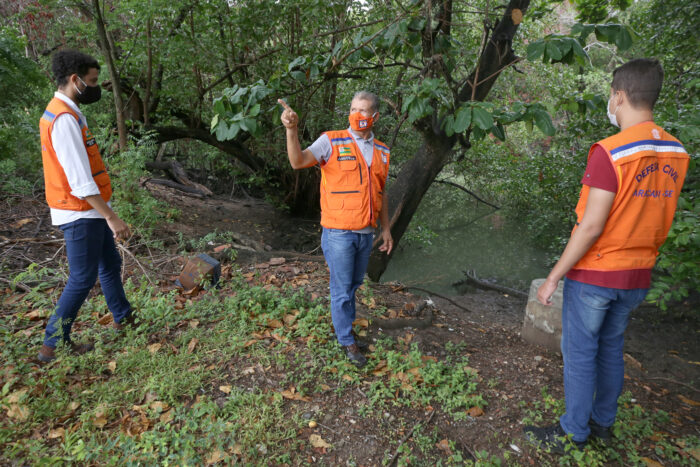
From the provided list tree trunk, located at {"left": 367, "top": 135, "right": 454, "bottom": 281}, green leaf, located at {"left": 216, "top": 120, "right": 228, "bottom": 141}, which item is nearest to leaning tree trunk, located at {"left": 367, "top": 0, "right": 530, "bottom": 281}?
tree trunk, located at {"left": 367, "top": 135, "right": 454, "bottom": 281}

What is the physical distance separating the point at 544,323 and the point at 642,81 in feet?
8.47

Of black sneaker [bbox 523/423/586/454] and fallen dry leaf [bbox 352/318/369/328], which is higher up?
fallen dry leaf [bbox 352/318/369/328]

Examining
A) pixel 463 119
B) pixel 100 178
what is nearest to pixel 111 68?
pixel 100 178

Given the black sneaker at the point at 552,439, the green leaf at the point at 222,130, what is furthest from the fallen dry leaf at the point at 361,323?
the green leaf at the point at 222,130

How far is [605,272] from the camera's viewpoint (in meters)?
2.05

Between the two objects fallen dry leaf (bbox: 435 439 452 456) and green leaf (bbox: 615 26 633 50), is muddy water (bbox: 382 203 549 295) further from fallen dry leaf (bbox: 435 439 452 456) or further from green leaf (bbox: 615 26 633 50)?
fallen dry leaf (bbox: 435 439 452 456)

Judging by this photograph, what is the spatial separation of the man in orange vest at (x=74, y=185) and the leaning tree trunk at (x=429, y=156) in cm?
315

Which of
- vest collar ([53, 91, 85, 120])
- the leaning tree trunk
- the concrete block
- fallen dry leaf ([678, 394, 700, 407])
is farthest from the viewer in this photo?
the leaning tree trunk

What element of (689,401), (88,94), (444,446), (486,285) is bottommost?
(486,285)

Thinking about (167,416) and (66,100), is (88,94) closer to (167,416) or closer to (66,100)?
(66,100)

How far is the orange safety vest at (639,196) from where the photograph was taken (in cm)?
193

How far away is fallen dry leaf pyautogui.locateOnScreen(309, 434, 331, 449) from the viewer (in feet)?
7.85

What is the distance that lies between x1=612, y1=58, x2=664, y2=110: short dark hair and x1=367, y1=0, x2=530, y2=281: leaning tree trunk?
273 cm

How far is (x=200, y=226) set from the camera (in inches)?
287
